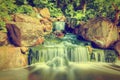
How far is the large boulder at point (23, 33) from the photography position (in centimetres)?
467

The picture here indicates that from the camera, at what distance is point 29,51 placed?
4.70 metres

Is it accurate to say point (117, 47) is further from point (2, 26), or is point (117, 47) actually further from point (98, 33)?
point (2, 26)

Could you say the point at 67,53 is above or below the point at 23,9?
below

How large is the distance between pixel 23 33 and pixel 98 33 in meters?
1.54

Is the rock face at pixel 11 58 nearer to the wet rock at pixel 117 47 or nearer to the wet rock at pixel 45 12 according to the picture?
the wet rock at pixel 45 12

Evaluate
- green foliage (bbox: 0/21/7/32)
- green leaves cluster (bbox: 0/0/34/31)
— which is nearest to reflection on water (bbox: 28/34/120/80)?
green foliage (bbox: 0/21/7/32)

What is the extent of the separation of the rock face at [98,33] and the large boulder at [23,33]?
950 mm

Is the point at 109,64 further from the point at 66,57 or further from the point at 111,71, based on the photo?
the point at 66,57

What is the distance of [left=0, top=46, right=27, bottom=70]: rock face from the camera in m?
4.56

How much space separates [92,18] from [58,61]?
115 centimetres

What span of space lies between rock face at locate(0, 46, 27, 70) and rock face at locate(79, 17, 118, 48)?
4.37 feet

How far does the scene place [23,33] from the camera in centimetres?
470

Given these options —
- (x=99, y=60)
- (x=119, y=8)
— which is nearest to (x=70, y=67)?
(x=99, y=60)

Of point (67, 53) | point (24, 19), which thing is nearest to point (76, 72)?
point (67, 53)
